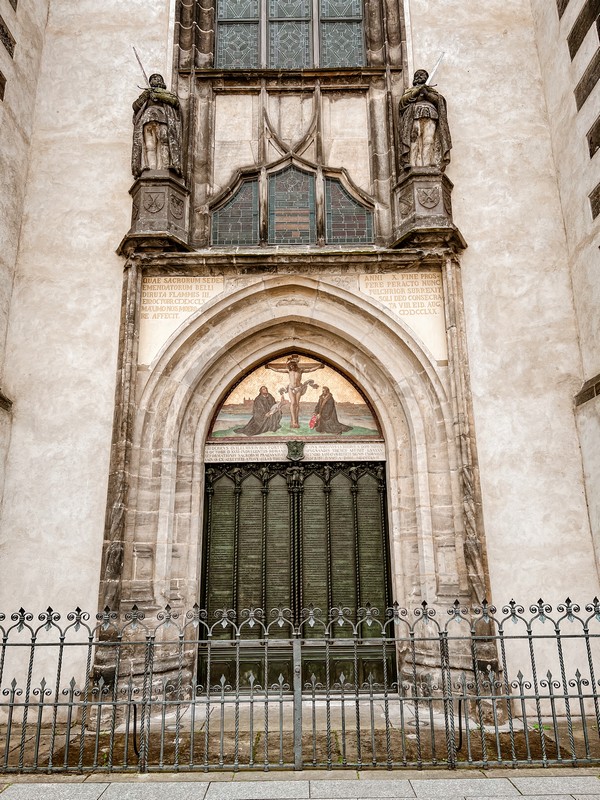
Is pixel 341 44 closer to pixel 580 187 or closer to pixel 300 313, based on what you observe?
pixel 580 187

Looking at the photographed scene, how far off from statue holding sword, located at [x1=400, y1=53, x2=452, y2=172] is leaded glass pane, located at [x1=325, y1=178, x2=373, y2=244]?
0.91m

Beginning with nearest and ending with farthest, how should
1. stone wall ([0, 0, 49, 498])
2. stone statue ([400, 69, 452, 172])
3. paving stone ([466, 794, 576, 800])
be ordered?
paving stone ([466, 794, 576, 800]), stone wall ([0, 0, 49, 498]), stone statue ([400, 69, 452, 172])

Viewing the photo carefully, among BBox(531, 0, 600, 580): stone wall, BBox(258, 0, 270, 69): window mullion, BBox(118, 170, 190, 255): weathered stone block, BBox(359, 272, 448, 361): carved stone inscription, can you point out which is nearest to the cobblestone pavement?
BBox(531, 0, 600, 580): stone wall

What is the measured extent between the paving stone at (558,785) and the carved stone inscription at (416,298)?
5.07 meters

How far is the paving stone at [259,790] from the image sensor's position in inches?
173

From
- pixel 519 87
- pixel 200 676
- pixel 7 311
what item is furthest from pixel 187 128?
pixel 200 676

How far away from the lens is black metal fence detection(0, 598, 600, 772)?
198 inches

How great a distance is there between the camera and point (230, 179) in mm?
9367

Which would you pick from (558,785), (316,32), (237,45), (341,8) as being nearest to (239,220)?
(237,45)

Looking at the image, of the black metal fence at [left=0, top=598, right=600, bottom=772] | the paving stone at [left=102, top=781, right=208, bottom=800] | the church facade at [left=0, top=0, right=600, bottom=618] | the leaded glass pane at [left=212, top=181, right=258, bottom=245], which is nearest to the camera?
the paving stone at [left=102, top=781, right=208, bottom=800]

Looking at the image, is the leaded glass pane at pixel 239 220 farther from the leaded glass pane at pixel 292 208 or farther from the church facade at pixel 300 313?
the leaded glass pane at pixel 292 208

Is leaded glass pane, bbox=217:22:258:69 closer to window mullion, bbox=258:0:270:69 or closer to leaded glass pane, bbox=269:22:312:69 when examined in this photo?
window mullion, bbox=258:0:270:69

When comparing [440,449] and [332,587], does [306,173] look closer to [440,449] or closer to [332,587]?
[440,449]

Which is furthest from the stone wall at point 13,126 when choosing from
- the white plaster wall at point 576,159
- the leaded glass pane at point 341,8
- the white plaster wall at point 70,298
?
the white plaster wall at point 576,159
